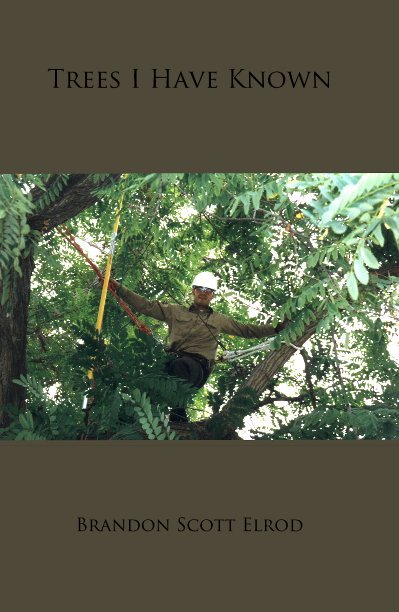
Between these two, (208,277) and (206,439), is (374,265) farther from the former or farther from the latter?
(208,277)

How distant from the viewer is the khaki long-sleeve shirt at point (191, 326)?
8195 mm

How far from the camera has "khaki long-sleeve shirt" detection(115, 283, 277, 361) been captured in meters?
8.20

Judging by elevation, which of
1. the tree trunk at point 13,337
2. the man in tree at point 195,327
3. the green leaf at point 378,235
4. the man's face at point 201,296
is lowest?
the green leaf at point 378,235

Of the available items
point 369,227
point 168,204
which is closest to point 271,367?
point 168,204

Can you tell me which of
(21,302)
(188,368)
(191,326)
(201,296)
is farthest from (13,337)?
(201,296)

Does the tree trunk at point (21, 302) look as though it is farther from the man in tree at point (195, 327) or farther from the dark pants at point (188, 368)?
the dark pants at point (188, 368)

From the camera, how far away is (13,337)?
6957 millimetres

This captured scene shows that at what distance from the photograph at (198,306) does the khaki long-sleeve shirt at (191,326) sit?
0.04ft

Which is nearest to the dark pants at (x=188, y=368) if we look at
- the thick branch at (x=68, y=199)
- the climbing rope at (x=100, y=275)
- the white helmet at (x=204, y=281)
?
the climbing rope at (x=100, y=275)

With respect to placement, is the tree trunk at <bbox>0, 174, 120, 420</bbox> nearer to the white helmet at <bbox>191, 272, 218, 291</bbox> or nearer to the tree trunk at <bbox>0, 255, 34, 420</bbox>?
the tree trunk at <bbox>0, 255, 34, 420</bbox>

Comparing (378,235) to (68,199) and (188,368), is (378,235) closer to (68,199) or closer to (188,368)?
(68,199)

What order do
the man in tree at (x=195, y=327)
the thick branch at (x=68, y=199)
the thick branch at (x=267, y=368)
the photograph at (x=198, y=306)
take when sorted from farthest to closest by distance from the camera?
1. the man in tree at (x=195, y=327)
2. the thick branch at (x=267, y=368)
3. the thick branch at (x=68, y=199)
4. the photograph at (x=198, y=306)

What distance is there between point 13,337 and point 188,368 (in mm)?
1632

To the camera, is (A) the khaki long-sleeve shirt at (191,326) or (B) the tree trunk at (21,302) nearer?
(B) the tree trunk at (21,302)
